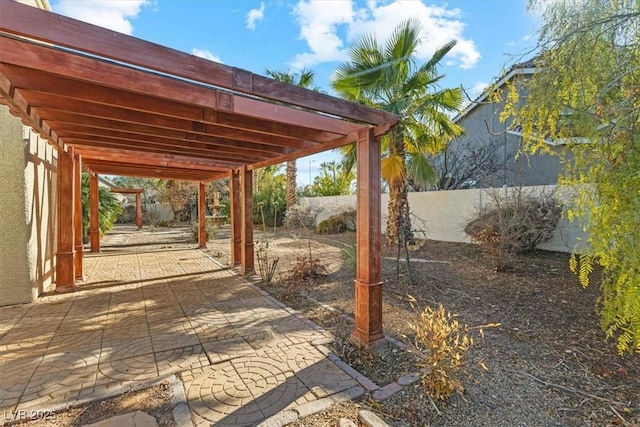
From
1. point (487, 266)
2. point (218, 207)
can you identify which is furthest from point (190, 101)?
point (218, 207)

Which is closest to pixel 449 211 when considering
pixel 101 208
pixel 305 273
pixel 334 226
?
pixel 334 226

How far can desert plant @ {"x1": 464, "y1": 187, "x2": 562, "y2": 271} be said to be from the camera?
602 centimetres

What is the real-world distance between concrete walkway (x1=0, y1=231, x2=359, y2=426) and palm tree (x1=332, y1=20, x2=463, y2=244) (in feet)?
12.7

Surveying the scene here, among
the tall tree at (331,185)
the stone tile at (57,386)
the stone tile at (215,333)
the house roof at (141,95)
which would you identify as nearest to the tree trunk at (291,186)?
the tall tree at (331,185)

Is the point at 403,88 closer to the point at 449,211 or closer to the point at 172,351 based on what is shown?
the point at 449,211

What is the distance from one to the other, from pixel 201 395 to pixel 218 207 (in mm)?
17056

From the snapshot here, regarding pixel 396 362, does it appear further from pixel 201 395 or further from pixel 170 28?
pixel 170 28

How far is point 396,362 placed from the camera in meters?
3.03

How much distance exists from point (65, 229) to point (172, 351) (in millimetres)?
4014

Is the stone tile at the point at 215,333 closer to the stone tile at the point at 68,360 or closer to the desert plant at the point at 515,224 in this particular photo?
the stone tile at the point at 68,360

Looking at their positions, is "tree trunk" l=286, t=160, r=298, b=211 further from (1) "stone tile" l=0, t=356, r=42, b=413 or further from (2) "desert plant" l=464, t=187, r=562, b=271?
(1) "stone tile" l=0, t=356, r=42, b=413

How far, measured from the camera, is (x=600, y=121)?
251 centimetres

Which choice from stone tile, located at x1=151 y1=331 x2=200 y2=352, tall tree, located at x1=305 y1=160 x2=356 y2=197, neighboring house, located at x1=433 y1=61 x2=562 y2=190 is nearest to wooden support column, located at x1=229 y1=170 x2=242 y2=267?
stone tile, located at x1=151 y1=331 x2=200 y2=352

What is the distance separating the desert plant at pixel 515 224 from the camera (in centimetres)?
602
